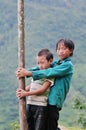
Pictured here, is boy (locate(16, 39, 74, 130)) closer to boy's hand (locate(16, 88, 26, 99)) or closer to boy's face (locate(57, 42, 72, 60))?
boy's face (locate(57, 42, 72, 60))

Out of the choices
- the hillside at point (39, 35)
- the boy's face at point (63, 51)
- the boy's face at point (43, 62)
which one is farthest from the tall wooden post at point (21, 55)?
the hillside at point (39, 35)

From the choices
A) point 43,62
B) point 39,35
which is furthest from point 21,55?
point 39,35

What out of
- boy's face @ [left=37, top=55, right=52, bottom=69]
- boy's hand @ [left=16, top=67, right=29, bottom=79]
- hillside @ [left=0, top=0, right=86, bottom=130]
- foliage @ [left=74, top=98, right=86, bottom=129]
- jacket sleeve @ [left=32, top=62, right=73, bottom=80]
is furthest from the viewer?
hillside @ [left=0, top=0, right=86, bottom=130]

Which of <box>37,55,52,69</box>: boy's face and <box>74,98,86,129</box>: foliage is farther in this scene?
<box>74,98,86,129</box>: foliage

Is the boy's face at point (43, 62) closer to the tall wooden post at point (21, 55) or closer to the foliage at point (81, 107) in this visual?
the tall wooden post at point (21, 55)

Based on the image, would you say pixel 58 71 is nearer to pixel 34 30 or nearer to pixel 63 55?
pixel 63 55

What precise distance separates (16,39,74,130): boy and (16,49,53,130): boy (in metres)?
0.06

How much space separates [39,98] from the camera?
4863mm

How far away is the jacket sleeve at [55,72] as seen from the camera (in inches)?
186

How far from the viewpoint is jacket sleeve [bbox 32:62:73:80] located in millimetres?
4719

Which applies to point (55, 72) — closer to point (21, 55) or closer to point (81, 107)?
point (21, 55)

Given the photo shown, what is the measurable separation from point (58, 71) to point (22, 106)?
19.2 inches

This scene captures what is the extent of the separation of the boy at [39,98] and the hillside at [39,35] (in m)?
76.7

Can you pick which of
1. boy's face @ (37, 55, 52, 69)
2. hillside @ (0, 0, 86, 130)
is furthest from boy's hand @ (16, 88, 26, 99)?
hillside @ (0, 0, 86, 130)
